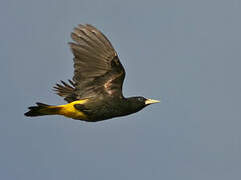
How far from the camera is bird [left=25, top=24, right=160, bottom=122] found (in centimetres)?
1155

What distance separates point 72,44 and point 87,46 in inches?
10.7

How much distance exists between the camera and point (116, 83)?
11.9 meters

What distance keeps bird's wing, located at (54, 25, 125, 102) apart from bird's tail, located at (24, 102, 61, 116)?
54cm

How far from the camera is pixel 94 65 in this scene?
11.7 m

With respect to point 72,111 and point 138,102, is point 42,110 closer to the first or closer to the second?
point 72,111

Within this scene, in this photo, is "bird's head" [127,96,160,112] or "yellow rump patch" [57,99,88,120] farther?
"bird's head" [127,96,160,112]

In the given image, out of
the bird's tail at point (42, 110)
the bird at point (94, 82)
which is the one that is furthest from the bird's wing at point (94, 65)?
the bird's tail at point (42, 110)

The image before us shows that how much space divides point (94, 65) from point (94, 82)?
0.35 metres

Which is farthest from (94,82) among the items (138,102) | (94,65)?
(138,102)

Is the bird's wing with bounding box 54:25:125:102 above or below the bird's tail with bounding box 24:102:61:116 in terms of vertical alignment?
above

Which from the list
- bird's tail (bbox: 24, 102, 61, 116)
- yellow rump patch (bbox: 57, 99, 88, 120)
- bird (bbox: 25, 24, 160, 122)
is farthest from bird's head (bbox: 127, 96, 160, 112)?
bird's tail (bbox: 24, 102, 61, 116)

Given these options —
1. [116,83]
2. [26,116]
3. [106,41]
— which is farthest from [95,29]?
[26,116]

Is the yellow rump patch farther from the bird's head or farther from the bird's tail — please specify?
the bird's head

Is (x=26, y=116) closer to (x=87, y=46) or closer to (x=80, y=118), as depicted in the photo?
(x=80, y=118)
